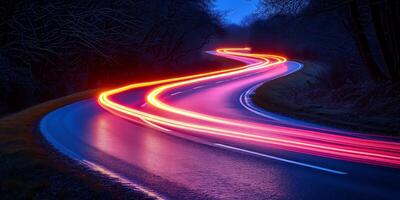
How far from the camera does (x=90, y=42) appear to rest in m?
32.6

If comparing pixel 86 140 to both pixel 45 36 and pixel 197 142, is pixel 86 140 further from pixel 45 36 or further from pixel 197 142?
pixel 45 36

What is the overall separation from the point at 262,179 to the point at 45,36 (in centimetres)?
2414

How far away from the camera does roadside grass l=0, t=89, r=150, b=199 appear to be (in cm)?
834

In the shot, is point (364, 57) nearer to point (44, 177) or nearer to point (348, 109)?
point (348, 109)

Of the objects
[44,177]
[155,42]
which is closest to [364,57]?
[44,177]

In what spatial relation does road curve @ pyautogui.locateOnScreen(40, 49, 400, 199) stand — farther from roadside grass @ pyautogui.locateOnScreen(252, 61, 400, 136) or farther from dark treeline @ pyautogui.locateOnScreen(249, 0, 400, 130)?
dark treeline @ pyautogui.locateOnScreen(249, 0, 400, 130)

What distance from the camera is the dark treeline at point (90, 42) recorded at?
2941cm

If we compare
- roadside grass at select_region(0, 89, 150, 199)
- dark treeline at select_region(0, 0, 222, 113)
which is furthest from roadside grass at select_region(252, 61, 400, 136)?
dark treeline at select_region(0, 0, 222, 113)

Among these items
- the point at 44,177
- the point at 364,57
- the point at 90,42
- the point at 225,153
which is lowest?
the point at 44,177

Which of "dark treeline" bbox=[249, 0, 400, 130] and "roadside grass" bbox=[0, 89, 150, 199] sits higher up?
"dark treeline" bbox=[249, 0, 400, 130]

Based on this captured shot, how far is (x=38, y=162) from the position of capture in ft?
35.1

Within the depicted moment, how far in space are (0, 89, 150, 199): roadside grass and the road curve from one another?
0.38m

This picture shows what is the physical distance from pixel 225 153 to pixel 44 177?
385 cm

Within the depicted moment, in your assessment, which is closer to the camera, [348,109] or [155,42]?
[348,109]
